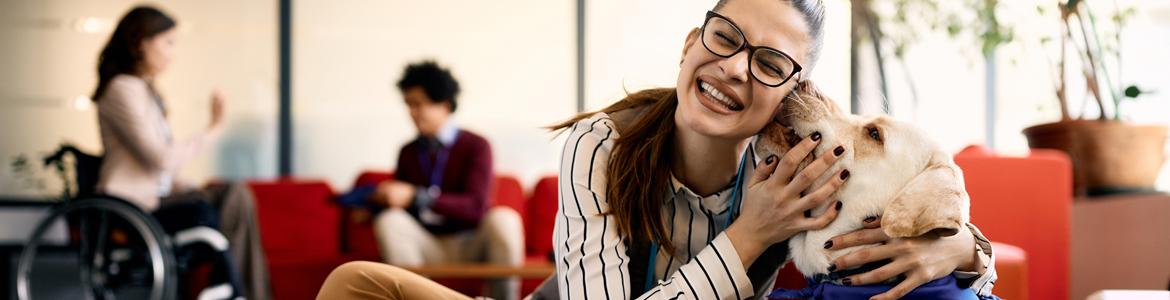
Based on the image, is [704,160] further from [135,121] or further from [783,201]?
[135,121]

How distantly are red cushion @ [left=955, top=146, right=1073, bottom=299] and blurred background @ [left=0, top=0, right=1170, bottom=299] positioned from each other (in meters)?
2.16

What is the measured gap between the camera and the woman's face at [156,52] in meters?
3.43

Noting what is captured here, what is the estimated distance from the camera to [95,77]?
5.02m

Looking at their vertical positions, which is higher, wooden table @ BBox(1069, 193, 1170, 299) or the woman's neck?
the woman's neck

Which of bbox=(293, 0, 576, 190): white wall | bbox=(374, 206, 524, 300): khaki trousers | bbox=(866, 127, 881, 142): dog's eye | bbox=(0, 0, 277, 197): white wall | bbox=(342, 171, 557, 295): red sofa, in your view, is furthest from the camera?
bbox=(293, 0, 576, 190): white wall

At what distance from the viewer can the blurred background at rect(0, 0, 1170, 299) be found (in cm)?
496

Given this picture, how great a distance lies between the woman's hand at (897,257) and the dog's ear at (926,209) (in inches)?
1.0

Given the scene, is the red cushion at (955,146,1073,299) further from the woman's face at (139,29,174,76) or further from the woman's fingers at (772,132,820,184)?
the woman's face at (139,29,174,76)

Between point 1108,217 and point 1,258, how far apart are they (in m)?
4.77

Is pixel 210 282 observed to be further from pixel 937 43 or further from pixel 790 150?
pixel 937 43

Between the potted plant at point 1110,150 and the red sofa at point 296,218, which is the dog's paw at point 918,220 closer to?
the potted plant at point 1110,150

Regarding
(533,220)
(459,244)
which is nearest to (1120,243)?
(459,244)

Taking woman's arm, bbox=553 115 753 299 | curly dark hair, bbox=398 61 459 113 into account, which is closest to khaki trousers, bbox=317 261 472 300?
woman's arm, bbox=553 115 753 299

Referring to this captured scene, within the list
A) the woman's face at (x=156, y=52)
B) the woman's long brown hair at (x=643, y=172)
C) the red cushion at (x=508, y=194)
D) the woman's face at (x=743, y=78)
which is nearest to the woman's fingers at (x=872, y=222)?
the woman's face at (x=743, y=78)
